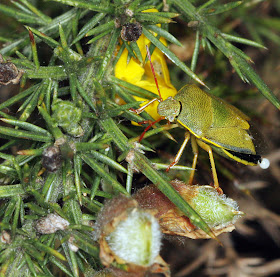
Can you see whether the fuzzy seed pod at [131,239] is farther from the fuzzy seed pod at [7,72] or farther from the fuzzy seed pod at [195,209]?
the fuzzy seed pod at [7,72]

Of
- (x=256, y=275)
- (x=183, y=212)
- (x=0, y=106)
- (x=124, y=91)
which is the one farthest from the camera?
(x=256, y=275)

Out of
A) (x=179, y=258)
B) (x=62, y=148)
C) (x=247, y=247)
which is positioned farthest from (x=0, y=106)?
(x=247, y=247)

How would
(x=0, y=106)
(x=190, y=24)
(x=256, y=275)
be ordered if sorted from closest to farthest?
1. (x=0, y=106)
2. (x=190, y=24)
3. (x=256, y=275)

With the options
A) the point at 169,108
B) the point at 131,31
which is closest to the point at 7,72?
the point at 131,31

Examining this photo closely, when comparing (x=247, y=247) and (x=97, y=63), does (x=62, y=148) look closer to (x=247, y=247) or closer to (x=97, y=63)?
(x=97, y=63)

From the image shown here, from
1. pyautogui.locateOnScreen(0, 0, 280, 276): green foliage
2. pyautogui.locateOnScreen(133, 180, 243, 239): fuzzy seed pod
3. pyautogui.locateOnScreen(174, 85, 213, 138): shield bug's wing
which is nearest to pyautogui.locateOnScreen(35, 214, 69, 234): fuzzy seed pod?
pyautogui.locateOnScreen(0, 0, 280, 276): green foliage

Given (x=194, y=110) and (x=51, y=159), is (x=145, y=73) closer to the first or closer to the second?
(x=194, y=110)

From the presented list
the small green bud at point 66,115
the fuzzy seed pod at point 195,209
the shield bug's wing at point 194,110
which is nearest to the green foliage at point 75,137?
the small green bud at point 66,115
